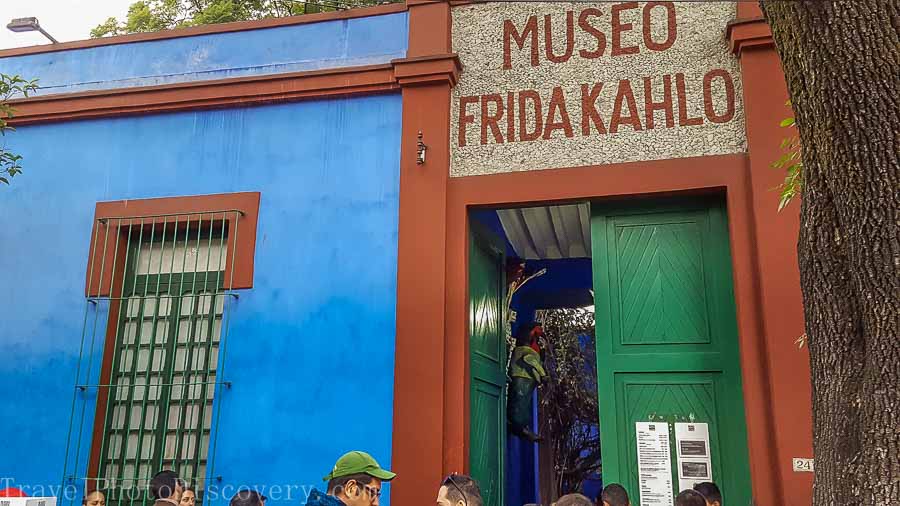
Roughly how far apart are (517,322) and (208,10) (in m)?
7.81

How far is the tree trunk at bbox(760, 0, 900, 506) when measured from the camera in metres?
3.00

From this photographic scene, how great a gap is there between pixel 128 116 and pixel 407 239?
2.85m

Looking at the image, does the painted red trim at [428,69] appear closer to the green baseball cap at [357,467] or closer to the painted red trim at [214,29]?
the painted red trim at [214,29]

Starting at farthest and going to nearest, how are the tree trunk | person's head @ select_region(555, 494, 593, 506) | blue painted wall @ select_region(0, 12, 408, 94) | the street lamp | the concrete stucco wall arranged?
the street lamp
blue painted wall @ select_region(0, 12, 408, 94)
the concrete stucco wall
person's head @ select_region(555, 494, 593, 506)
the tree trunk

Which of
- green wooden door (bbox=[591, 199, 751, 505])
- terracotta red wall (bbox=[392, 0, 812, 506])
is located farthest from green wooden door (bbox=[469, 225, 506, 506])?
green wooden door (bbox=[591, 199, 751, 505])

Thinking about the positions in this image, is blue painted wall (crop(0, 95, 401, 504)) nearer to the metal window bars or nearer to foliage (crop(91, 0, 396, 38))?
the metal window bars

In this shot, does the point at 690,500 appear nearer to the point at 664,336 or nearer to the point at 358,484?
the point at 664,336

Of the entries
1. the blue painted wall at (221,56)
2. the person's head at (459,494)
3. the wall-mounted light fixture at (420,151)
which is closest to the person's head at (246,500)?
the person's head at (459,494)

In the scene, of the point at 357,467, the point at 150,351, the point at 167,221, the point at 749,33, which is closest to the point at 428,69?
the point at 749,33

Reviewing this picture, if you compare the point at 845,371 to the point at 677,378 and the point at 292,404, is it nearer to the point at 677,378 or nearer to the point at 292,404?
the point at 677,378

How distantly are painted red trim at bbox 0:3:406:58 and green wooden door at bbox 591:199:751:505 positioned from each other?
2530mm

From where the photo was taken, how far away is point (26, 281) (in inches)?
271

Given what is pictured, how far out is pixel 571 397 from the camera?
13.6 m

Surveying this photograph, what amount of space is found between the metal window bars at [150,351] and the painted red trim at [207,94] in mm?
983
